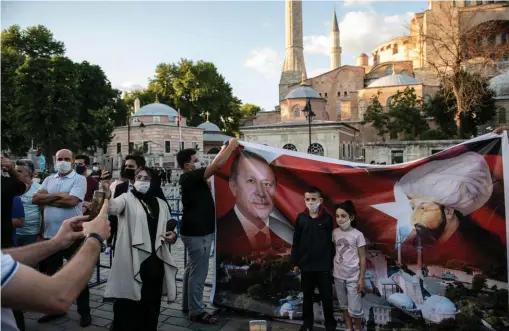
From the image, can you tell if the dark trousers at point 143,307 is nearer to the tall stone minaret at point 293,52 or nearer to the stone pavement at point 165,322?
the stone pavement at point 165,322

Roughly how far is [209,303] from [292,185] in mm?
2304

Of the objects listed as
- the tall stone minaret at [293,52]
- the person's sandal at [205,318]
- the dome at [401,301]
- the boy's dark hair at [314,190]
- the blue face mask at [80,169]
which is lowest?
the person's sandal at [205,318]

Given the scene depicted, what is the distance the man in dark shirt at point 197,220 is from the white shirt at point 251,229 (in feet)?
1.87

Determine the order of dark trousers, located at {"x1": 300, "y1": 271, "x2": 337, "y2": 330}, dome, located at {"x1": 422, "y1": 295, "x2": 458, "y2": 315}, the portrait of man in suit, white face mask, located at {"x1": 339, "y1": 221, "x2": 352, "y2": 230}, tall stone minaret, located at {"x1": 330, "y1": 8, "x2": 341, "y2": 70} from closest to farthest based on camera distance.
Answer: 1. dome, located at {"x1": 422, "y1": 295, "x2": 458, "y2": 315}
2. dark trousers, located at {"x1": 300, "y1": 271, "x2": 337, "y2": 330}
3. white face mask, located at {"x1": 339, "y1": 221, "x2": 352, "y2": 230}
4. the portrait of man in suit
5. tall stone minaret, located at {"x1": 330, "y1": 8, "x2": 341, "y2": 70}

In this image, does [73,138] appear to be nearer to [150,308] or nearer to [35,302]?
[150,308]

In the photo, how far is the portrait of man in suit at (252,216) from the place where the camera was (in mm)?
5488

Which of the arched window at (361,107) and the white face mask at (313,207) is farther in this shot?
the arched window at (361,107)

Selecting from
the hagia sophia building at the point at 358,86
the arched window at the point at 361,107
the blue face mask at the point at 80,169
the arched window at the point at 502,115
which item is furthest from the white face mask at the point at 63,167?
the arched window at the point at 361,107

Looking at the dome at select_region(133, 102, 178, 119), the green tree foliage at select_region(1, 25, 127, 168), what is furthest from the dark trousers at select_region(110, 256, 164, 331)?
the dome at select_region(133, 102, 178, 119)

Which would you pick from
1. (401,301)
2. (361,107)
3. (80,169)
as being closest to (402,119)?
(361,107)

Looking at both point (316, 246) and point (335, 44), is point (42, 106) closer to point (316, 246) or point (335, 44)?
point (316, 246)

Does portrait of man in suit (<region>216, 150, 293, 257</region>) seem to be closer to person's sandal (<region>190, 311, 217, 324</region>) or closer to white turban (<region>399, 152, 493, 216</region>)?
person's sandal (<region>190, 311, 217, 324</region>)

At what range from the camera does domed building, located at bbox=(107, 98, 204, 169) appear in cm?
5003

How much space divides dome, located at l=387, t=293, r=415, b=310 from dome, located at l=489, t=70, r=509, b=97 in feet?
157
